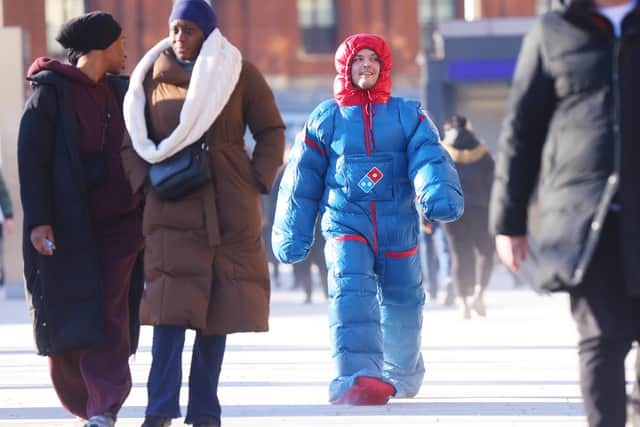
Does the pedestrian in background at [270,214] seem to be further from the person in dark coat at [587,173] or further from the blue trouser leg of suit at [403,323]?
the person in dark coat at [587,173]

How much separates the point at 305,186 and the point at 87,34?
1.54m

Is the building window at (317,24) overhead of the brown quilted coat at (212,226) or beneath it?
beneath

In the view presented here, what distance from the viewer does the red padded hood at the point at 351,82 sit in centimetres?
916

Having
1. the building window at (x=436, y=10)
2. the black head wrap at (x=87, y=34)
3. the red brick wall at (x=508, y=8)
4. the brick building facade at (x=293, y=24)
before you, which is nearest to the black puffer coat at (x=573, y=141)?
the black head wrap at (x=87, y=34)

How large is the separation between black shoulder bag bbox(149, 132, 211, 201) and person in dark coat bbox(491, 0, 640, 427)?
6.61 feet

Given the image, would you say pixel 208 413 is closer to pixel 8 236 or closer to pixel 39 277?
pixel 39 277

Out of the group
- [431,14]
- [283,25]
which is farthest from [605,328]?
[431,14]

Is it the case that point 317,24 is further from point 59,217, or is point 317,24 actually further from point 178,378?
point 178,378

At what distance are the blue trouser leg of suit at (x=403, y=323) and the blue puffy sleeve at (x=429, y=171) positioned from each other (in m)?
0.31

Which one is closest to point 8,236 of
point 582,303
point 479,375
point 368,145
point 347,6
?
point 479,375

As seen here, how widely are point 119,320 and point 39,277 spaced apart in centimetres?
38

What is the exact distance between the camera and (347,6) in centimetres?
4306

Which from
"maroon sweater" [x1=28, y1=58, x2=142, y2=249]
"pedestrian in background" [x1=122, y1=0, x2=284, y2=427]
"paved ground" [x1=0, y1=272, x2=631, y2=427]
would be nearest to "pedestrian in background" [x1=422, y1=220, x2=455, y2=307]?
"paved ground" [x1=0, y1=272, x2=631, y2=427]

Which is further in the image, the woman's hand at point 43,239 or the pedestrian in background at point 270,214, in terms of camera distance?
the pedestrian in background at point 270,214
